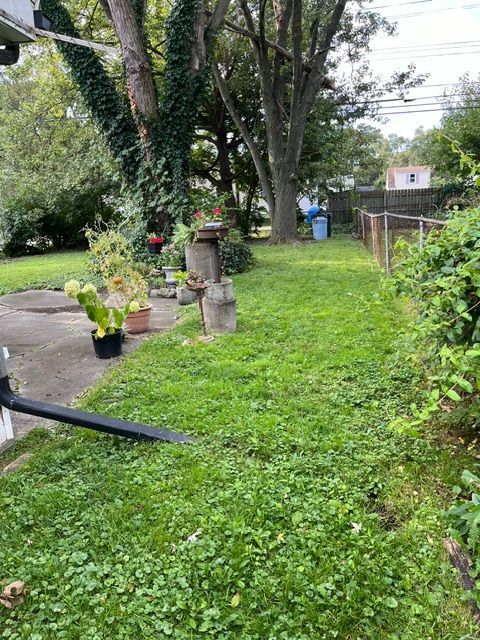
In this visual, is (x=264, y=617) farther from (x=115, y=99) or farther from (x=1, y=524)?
(x=115, y=99)

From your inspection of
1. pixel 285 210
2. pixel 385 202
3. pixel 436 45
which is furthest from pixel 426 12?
pixel 285 210

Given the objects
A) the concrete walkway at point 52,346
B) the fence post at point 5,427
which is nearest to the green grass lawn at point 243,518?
the fence post at point 5,427

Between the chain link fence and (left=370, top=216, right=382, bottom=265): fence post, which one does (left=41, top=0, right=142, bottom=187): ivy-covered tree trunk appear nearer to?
(left=370, top=216, right=382, bottom=265): fence post

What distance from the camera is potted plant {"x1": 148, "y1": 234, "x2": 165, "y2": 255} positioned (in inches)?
338

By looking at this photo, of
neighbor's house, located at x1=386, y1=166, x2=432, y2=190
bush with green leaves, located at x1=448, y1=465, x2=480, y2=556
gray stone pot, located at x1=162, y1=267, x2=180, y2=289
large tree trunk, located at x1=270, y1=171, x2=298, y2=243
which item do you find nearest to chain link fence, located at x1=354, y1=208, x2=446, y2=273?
bush with green leaves, located at x1=448, y1=465, x2=480, y2=556

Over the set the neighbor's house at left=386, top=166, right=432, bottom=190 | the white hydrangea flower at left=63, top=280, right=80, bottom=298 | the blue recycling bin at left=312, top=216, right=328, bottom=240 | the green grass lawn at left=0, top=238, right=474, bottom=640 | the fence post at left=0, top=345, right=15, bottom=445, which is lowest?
the green grass lawn at left=0, top=238, right=474, bottom=640

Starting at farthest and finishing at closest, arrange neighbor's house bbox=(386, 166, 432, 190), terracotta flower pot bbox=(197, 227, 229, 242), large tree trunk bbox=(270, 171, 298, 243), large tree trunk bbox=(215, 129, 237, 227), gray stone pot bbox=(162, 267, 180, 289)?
neighbor's house bbox=(386, 166, 432, 190) < large tree trunk bbox=(215, 129, 237, 227) < large tree trunk bbox=(270, 171, 298, 243) < gray stone pot bbox=(162, 267, 180, 289) < terracotta flower pot bbox=(197, 227, 229, 242)

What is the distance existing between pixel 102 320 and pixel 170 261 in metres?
4.12

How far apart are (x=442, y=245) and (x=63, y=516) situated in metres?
2.25

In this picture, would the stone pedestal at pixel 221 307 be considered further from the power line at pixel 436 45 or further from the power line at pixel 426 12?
the power line at pixel 436 45

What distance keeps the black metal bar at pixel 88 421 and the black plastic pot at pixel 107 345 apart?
1431 mm

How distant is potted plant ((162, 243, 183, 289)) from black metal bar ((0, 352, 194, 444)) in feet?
16.3

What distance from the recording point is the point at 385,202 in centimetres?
1717

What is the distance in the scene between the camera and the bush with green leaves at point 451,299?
185 cm
